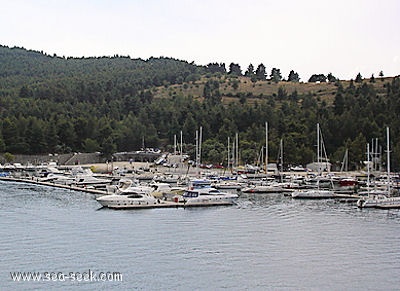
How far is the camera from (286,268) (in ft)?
121

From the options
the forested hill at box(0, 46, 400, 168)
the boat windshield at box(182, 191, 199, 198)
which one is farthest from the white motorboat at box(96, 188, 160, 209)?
the forested hill at box(0, 46, 400, 168)

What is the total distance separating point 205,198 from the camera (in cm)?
6231

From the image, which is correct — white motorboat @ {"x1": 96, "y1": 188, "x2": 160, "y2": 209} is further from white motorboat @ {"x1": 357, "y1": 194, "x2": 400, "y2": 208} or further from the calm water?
white motorboat @ {"x1": 357, "y1": 194, "x2": 400, "y2": 208}

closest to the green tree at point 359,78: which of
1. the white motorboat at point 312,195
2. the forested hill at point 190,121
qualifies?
the forested hill at point 190,121

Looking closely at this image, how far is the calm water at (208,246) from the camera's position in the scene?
112 ft

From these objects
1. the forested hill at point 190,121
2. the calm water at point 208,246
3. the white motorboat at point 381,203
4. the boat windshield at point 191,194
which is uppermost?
the forested hill at point 190,121

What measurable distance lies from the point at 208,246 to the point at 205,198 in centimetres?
1996

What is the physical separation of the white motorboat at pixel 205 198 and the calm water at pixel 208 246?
4.73ft

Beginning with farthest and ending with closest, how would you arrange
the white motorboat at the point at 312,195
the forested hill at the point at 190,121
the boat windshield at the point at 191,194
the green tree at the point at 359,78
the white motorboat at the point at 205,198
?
the green tree at the point at 359,78 → the forested hill at the point at 190,121 → the white motorboat at the point at 312,195 → the boat windshield at the point at 191,194 → the white motorboat at the point at 205,198

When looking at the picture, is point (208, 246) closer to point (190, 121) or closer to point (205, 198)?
point (205, 198)

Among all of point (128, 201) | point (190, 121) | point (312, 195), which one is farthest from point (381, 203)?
point (190, 121)

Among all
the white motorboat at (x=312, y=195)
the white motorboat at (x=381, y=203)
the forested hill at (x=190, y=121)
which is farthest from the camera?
the forested hill at (x=190, y=121)

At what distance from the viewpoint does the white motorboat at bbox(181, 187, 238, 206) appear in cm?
6156

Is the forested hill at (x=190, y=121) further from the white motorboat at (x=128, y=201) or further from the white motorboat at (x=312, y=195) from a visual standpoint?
the white motorboat at (x=128, y=201)
